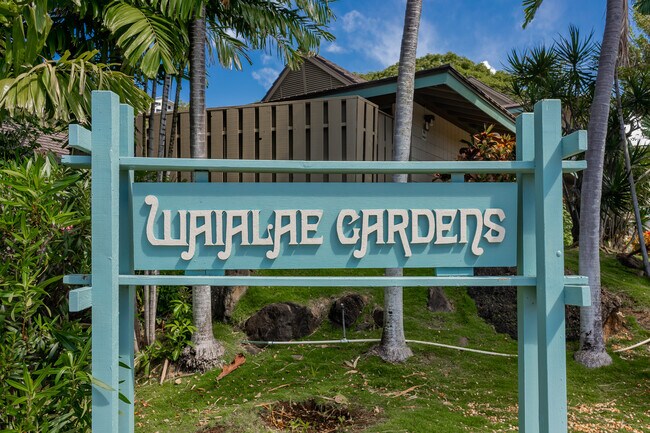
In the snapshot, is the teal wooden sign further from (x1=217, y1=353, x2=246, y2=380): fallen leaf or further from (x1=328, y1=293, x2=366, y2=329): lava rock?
(x1=328, y1=293, x2=366, y2=329): lava rock

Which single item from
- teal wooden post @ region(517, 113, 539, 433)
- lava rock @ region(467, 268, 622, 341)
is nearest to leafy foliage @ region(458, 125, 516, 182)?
lava rock @ region(467, 268, 622, 341)

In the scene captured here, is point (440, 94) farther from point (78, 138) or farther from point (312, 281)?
point (78, 138)

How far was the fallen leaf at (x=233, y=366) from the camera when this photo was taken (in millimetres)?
5140

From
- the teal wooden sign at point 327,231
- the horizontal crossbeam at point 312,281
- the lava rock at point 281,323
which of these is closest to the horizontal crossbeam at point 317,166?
the teal wooden sign at point 327,231

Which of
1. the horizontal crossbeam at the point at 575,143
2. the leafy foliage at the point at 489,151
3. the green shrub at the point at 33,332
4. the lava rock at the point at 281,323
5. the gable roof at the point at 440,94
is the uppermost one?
the gable roof at the point at 440,94

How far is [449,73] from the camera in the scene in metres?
7.27

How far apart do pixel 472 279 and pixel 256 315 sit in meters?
4.31

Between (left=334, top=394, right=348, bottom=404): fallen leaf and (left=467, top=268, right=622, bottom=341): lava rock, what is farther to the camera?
(left=467, top=268, right=622, bottom=341): lava rock

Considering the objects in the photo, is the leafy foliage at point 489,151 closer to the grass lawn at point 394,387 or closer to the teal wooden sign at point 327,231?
the grass lawn at point 394,387

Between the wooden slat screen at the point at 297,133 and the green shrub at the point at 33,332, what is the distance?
169 inches

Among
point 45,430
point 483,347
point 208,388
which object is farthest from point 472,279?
point 483,347

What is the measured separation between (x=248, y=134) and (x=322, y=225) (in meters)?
5.83

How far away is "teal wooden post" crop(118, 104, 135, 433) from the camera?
7.45ft

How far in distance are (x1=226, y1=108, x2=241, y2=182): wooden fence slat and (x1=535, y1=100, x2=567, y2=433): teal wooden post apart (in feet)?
20.4
